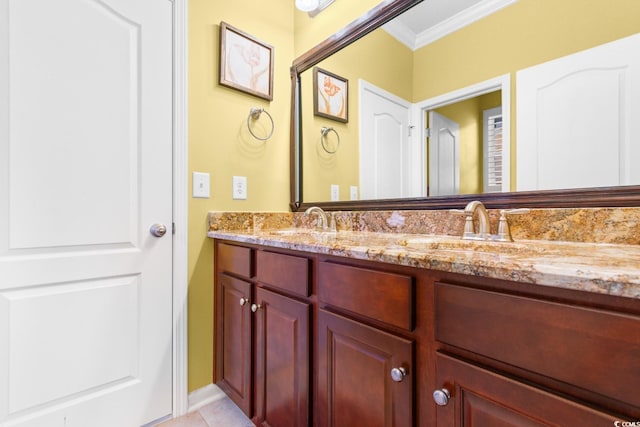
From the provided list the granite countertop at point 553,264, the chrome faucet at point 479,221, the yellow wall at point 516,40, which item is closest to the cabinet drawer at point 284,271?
the granite countertop at point 553,264

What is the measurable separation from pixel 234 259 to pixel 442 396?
0.99 meters

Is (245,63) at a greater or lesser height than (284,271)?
greater

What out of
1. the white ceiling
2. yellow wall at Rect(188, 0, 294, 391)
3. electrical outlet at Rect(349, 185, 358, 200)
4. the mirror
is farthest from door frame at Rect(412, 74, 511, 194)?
yellow wall at Rect(188, 0, 294, 391)

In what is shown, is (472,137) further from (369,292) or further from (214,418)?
(214,418)

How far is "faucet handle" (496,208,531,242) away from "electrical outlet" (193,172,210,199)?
132cm

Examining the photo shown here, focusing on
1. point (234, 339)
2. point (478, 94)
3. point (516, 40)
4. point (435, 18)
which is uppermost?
point (435, 18)

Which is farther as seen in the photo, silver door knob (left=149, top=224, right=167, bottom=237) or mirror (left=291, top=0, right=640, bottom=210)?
silver door knob (left=149, top=224, right=167, bottom=237)

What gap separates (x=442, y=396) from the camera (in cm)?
62

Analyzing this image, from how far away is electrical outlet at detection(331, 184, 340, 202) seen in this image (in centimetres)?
169

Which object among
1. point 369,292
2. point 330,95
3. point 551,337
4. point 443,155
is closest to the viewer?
point 551,337

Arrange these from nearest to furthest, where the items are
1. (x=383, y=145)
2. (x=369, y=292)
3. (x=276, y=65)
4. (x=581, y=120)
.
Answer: (x=369, y=292) < (x=581, y=120) < (x=383, y=145) < (x=276, y=65)

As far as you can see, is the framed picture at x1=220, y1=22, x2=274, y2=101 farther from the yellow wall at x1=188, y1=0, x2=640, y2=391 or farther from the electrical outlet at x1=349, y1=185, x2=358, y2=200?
the electrical outlet at x1=349, y1=185, x2=358, y2=200

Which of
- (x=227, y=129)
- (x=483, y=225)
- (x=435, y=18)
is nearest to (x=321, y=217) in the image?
(x=227, y=129)

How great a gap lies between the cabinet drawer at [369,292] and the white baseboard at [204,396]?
1.05m
